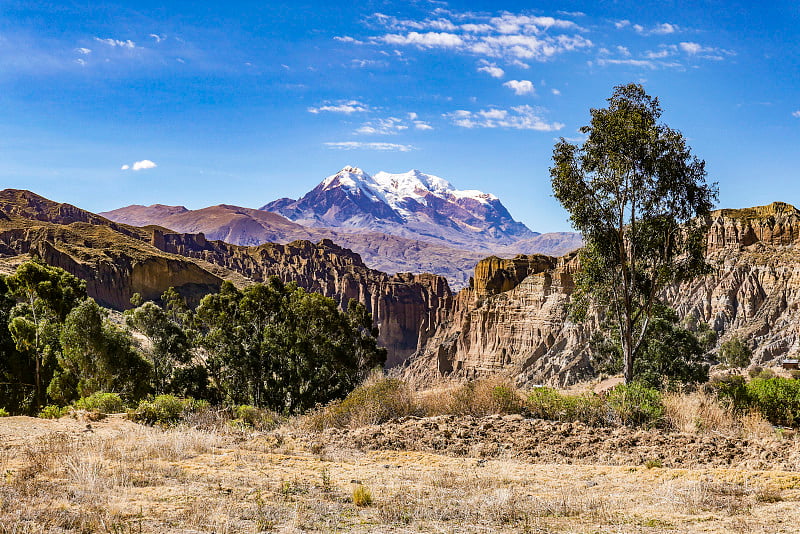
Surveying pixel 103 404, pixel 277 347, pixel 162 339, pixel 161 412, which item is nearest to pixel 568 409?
pixel 161 412

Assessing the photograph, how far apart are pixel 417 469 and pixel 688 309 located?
3318 inches

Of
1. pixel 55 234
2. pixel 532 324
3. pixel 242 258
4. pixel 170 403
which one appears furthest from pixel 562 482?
pixel 242 258

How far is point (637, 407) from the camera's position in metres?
14.3

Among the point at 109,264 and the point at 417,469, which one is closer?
the point at 417,469

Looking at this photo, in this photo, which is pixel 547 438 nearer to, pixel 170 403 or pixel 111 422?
pixel 170 403

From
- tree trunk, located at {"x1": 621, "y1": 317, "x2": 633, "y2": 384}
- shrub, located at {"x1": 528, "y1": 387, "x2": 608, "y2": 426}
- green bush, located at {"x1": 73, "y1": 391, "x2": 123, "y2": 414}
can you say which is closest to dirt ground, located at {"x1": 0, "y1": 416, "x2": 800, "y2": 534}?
shrub, located at {"x1": 528, "y1": 387, "x2": 608, "y2": 426}

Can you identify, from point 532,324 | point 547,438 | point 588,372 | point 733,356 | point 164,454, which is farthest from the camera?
point 532,324

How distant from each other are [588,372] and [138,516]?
236ft

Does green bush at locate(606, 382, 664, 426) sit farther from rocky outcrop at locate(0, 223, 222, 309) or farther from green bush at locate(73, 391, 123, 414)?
rocky outcrop at locate(0, 223, 222, 309)

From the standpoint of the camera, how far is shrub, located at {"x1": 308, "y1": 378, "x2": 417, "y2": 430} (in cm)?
1447

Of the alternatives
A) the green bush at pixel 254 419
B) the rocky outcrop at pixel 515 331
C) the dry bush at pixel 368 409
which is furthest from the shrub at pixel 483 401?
the rocky outcrop at pixel 515 331

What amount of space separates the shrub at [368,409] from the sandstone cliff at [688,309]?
155ft

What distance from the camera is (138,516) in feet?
22.8

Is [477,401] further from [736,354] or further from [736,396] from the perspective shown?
[736,354]
